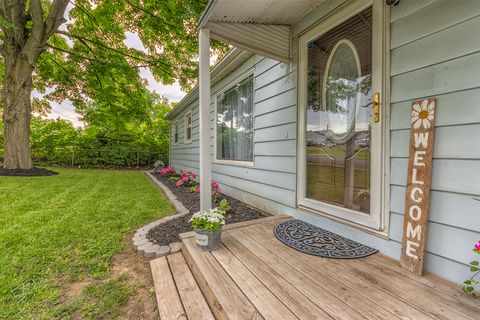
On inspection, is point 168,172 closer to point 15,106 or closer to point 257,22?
point 15,106

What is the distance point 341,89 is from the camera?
214 cm

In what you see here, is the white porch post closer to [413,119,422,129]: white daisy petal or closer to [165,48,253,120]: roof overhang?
[165,48,253,120]: roof overhang

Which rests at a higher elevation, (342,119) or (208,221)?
(342,119)

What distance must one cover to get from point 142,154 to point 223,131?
9.10 meters

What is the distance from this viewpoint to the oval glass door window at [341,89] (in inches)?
79.4

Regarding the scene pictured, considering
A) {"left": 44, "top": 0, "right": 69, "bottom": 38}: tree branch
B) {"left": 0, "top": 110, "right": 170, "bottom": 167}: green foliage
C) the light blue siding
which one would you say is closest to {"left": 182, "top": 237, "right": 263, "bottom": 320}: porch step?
the light blue siding

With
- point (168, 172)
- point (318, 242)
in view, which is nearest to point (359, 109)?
point (318, 242)

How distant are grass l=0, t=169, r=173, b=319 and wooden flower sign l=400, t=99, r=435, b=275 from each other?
2.01m

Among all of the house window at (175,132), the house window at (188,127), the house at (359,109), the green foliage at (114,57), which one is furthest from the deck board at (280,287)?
the house window at (175,132)

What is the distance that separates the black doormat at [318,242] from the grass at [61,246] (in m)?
1.38

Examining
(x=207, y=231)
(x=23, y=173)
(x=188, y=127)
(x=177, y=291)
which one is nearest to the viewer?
(x=177, y=291)

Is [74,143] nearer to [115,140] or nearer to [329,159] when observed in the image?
[115,140]

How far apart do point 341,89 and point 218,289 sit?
2011 millimetres

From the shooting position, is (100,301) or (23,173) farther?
(23,173)
